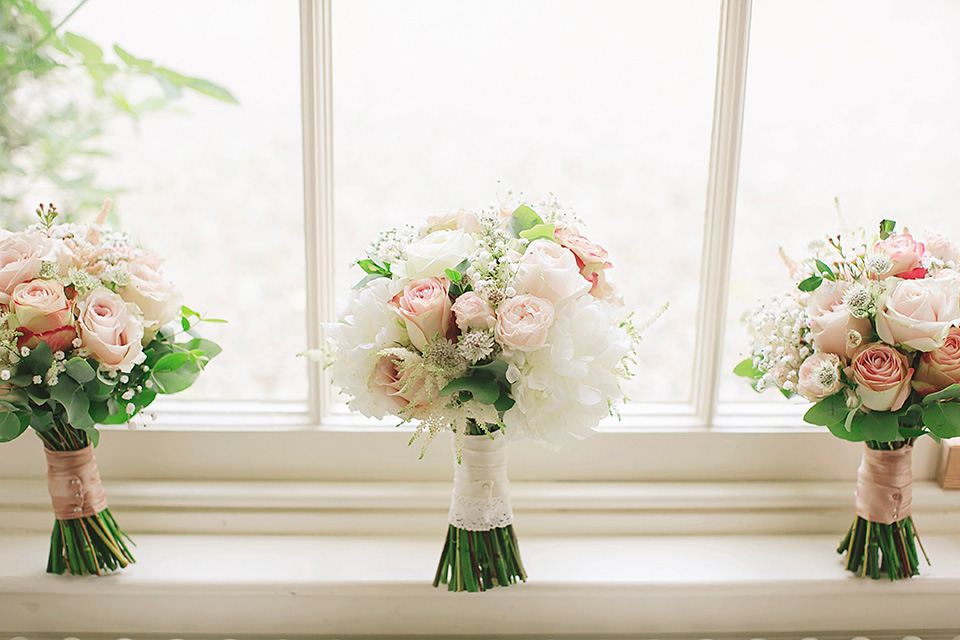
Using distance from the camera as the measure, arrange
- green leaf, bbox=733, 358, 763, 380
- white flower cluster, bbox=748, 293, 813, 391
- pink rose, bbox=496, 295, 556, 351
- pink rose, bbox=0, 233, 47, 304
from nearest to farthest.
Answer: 1. pink rose, bbox=496, 295, 556, 351
2. pink rose, bbox=0, 233, 47, 304
3. white flower cluster, bbox=748, 293, 813, 391
4. green leaf, bbox=733, 358, 763, 380

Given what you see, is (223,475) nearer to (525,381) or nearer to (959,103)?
(525,381)

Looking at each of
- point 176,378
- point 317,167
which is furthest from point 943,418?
point 176,378

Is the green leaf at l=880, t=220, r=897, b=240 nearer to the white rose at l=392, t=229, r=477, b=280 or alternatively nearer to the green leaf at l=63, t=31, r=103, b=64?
the white rose at l=392, t=229, r=477, b=280

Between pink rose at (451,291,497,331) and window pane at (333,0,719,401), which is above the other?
window pane at (333,0,719,401)

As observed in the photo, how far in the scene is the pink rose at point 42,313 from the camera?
0.90 m

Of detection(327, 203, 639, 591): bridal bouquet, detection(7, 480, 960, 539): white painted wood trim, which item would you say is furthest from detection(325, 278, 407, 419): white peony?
detection(7, 480, 960, 539): white painted wood trim

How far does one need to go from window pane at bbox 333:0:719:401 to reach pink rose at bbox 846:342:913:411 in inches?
13.6

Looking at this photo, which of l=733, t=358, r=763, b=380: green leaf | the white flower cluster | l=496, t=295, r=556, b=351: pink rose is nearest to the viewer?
l=496, t=295, r=556, b=351: pink rose

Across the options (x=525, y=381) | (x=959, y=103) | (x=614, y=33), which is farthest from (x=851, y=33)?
(x=525, y=381)

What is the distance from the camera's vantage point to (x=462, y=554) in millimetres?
1012

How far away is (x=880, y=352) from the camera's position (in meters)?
0.95

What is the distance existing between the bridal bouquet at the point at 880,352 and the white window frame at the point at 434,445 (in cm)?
15

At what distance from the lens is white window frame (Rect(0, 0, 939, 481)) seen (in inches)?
47.0

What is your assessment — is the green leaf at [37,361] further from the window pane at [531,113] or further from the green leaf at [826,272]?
the green leaf at [826,272]
